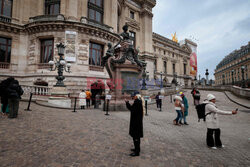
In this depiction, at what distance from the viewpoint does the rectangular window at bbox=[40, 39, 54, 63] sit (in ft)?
54.4

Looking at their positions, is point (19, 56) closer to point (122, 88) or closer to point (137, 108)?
point (122, 88)

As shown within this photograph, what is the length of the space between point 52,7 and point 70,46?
289 inches

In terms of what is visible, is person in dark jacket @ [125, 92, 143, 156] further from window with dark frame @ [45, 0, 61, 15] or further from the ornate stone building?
the ornate stone building

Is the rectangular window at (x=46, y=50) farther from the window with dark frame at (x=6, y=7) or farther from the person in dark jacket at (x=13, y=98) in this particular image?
the person in dark jacket at (x=13, y=98)

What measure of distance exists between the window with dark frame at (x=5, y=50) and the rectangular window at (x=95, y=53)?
10.7 metres

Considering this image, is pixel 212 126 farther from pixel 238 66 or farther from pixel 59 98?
pixel 238 66

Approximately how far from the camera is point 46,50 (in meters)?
16.7

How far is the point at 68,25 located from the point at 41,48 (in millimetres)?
5019

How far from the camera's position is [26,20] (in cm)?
1717

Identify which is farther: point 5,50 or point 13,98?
point 5,50

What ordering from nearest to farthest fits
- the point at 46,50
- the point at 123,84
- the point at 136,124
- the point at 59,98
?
1. the point at 136,124
2. the point at 123,84
3. the point at 59,98
4. the point at 46,50

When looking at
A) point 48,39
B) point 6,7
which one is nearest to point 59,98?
point 48,39

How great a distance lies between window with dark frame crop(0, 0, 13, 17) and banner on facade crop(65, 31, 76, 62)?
9100 mm

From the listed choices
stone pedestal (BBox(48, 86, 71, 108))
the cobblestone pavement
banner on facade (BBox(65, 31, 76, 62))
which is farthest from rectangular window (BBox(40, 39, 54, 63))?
the cobblestone pavement
